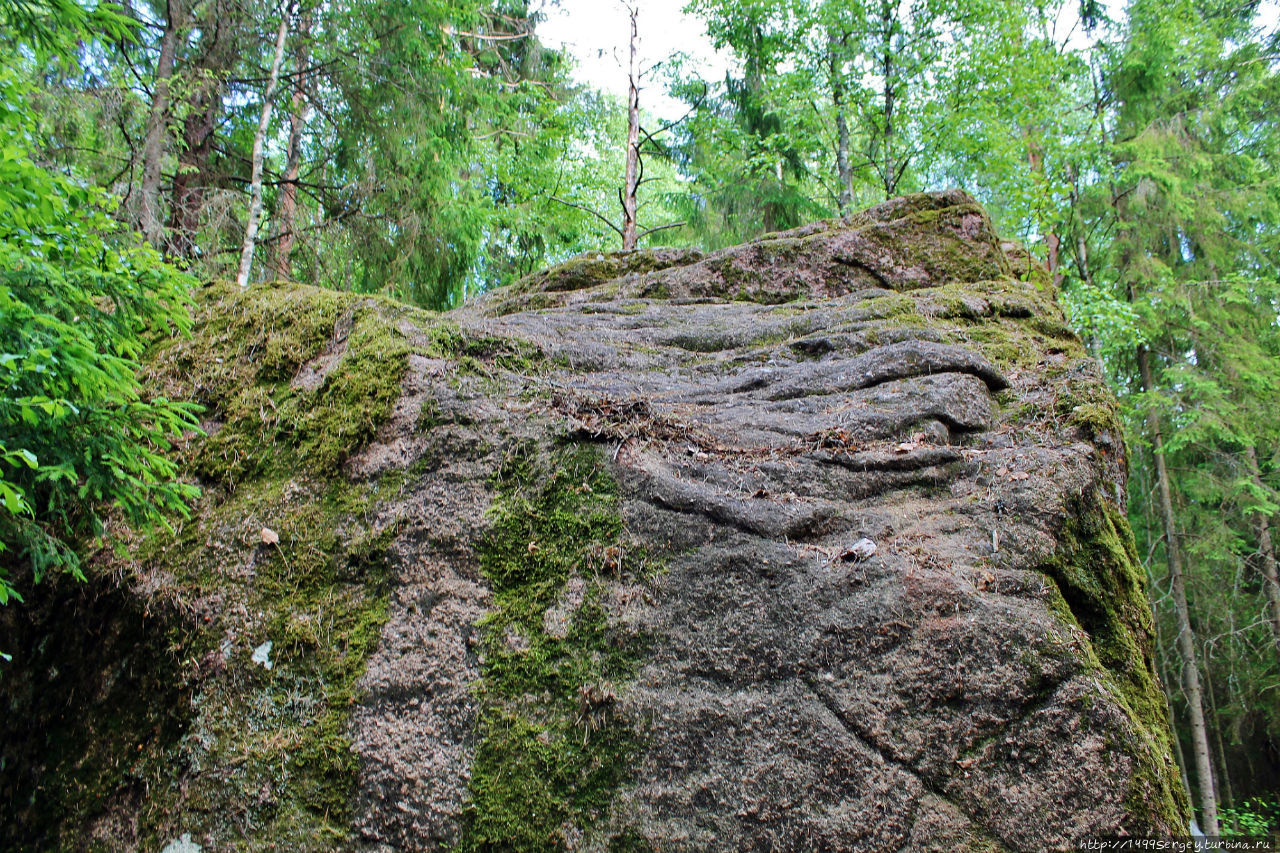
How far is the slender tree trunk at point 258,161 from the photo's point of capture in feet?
29.8

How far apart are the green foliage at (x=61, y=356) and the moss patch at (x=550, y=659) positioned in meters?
1.47

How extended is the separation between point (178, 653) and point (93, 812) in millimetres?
678

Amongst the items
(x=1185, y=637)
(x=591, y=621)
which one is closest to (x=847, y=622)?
(x=591, y=621)

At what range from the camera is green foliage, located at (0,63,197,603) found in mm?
2604

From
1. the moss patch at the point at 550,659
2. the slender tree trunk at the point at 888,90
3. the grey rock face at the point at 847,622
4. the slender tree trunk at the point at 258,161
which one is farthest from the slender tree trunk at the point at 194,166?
the slender tree trunk at the point at 888,90

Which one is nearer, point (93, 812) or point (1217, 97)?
point (93, 812)

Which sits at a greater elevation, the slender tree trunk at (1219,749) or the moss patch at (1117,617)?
the moss patch at (1117,617)

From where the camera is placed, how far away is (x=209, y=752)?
279cm

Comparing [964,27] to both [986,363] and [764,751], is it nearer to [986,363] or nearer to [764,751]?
[986,363]

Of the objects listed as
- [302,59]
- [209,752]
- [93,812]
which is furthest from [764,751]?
[302,59]

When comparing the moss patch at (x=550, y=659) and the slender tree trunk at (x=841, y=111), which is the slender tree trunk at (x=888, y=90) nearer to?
the slender tree trunk at (x=841, y=111)

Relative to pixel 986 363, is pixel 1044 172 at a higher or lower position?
higher

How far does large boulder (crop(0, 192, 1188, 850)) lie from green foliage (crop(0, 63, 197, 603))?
442 mm

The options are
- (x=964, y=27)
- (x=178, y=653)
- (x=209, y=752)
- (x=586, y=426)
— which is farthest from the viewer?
(x=964, y=27)
